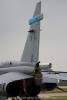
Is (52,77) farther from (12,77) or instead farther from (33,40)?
(33,40)

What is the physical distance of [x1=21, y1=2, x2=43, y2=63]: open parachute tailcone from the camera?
34.2m

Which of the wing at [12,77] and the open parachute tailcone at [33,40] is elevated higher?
the open parachute tailcone at [33,40]

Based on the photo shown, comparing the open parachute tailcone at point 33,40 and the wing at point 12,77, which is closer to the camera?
the wing at point 12,77

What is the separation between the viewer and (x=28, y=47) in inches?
1391

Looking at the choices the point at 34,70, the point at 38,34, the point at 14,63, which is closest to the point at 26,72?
the point at 34,70

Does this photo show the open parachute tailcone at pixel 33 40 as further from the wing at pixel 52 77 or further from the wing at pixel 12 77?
the wing at pixel 12 77

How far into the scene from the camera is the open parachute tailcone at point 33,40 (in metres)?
34.2

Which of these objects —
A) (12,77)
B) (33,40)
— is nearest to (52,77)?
(12,77)

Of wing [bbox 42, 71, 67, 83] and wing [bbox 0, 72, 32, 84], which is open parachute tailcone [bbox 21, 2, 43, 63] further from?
wing [bbox 0, 72, 32, 84]

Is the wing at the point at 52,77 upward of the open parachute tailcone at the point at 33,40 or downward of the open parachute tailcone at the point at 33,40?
downward

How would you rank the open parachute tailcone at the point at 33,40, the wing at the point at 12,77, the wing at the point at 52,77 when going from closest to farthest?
1. the wing at the point at 12,77
2. the wing at the point at 52,77
3. the open parachute tailcone at the point at 33,40

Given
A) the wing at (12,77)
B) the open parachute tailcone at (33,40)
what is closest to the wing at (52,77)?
the wing at (12,77)

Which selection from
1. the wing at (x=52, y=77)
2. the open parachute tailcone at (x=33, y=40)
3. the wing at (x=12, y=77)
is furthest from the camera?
the open parachute tailcone at (x=33, y=40)

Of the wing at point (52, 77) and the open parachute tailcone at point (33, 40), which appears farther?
the open parachute tailcone at point (33, 40)
